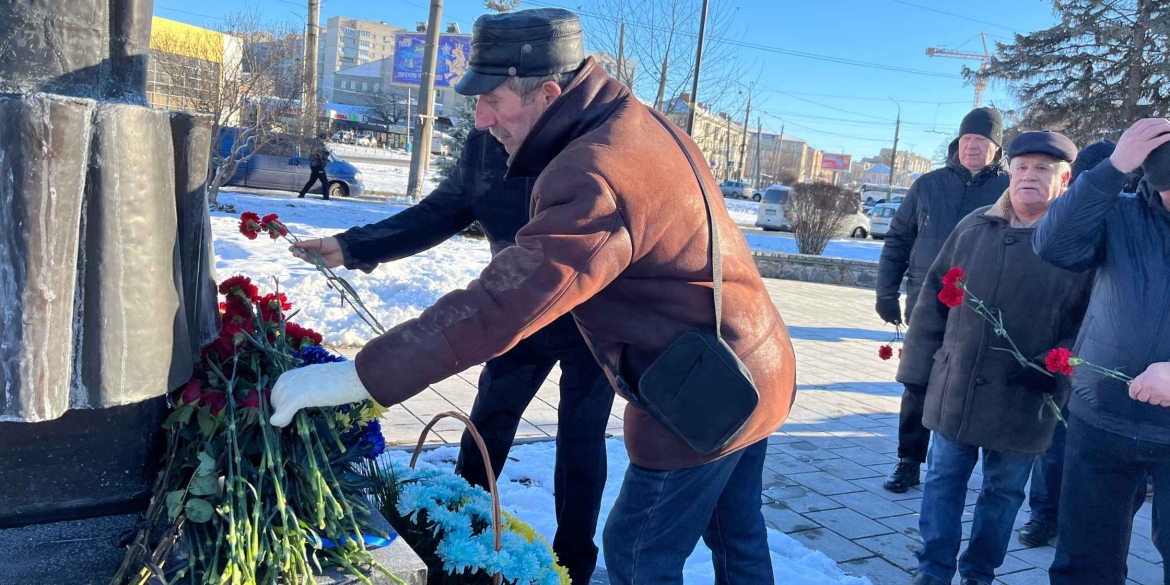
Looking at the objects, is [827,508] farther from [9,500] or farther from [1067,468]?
[9,500]

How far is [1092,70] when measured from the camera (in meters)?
19.4

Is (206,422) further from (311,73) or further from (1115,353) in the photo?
(311,73)

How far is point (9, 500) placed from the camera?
171 cm

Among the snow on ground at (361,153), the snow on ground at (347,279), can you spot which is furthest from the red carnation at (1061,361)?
the snow on ground at (361,153)

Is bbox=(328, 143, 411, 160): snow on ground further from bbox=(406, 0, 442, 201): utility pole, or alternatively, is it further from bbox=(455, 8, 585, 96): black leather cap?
bbox=(455, 8, 585, 96): black leather cap

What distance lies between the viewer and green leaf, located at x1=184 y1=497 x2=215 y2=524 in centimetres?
169

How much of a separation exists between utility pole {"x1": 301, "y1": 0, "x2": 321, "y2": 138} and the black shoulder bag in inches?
581

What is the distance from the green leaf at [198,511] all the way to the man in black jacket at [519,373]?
1.10m

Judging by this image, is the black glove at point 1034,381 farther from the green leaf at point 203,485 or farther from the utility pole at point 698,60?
the utility pole at point 698,60

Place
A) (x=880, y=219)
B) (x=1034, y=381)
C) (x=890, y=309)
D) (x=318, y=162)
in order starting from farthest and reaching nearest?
(x=880, y=219) < (x=318, y=162) < (x=890, y=309) < (x=1034, y=381)

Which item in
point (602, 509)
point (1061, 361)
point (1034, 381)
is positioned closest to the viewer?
point (1061, 361)

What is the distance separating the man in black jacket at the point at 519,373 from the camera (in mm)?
2723

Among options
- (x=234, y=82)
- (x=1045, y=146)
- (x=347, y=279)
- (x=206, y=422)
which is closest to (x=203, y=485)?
(x=206, y=422)

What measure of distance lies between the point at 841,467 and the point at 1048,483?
1.03 meters
